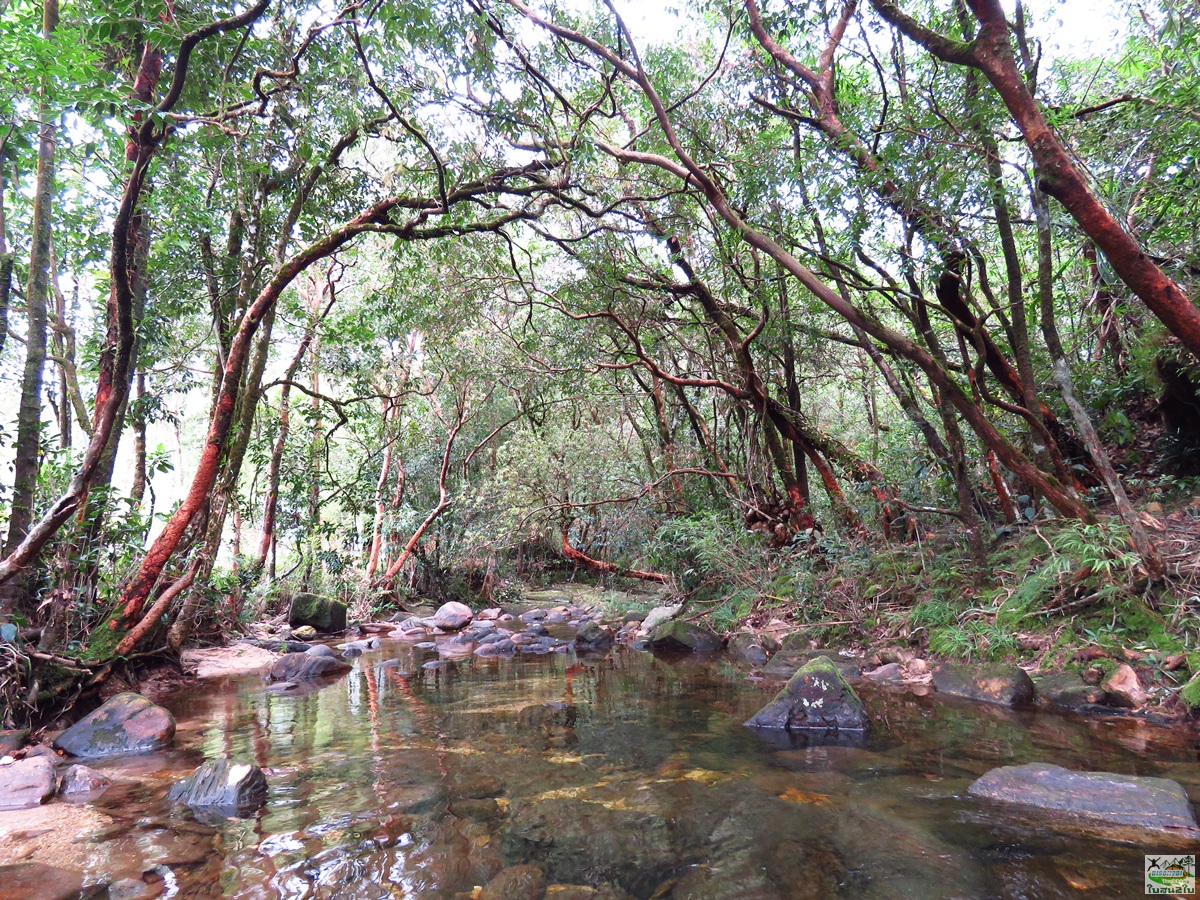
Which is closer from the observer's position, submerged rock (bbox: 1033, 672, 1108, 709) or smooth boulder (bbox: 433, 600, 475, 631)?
submerged rock (bbox: 1033, 672, 1108, 709)

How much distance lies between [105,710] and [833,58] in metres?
9.59

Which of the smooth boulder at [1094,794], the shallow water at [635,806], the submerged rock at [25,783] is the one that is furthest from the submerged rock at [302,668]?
the smooth boulder at [1094,794]

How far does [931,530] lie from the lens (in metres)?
7.90

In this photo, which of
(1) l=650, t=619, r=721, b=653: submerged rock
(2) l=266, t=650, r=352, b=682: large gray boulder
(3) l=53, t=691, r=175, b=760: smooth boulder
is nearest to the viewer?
(3) l=53, t=691, r=175, b=760: smooth boulder

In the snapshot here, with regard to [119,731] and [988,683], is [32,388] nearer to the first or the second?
[119,731]

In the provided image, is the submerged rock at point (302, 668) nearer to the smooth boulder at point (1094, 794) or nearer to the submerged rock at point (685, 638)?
the submerged rock at point (685, 638)

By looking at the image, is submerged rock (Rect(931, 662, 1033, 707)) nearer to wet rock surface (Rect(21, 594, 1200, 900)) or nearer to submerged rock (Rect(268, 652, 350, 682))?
wet rock surface (Rect(21, 594, 1200, 900))

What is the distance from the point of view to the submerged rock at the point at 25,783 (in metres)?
3.48

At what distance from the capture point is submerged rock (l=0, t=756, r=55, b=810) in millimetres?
3477

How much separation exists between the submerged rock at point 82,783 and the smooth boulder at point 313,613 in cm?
801

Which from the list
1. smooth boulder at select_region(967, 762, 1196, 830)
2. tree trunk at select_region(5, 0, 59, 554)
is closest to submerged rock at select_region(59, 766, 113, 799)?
tree trunk at select_region(5, 0, 59, 554)

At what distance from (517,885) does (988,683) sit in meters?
4.44
